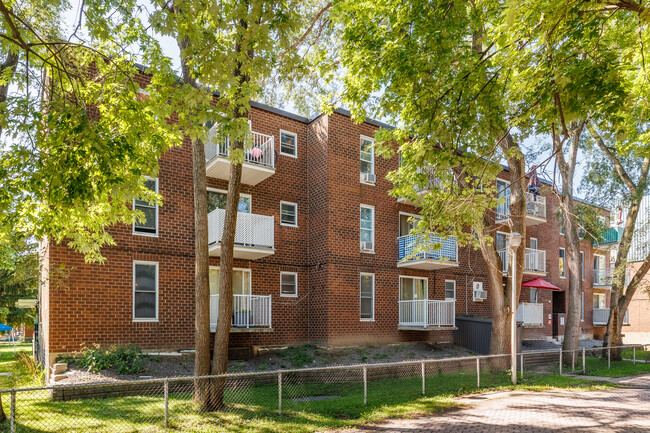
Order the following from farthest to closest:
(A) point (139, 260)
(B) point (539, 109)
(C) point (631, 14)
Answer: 1. (A) point (139, 260)
2. (C) point (631, 14)
3. (B) point (539, 109)

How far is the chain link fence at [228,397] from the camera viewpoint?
8.70 meters

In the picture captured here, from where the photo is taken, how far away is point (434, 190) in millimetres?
10758

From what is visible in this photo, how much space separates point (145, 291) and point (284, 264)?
5.15 m

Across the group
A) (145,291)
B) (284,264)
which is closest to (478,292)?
(284,264)

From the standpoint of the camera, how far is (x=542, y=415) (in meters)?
9.79

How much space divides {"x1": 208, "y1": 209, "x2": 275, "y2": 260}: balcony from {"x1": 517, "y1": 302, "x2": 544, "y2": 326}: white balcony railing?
1332 centimetres

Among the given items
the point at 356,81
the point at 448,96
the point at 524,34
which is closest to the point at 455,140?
the point at 448,96

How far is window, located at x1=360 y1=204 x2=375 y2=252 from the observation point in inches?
772

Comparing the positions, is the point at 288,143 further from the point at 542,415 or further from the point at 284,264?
the point at 542,415

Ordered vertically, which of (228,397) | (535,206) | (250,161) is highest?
(250,161)

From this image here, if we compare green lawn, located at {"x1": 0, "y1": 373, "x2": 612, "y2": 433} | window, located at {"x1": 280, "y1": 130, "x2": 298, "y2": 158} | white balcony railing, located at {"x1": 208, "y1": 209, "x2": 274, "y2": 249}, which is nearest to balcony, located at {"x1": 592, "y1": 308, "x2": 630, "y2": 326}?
green lawn, located at {"x1": 0, "y1": 373, "x2": 612, "y2": 433}

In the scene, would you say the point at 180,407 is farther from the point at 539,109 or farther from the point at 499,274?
the point at 499,274

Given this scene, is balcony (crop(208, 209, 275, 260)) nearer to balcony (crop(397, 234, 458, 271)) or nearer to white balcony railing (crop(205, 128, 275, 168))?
white balcony railing (crop(205, 128, 275, 168))

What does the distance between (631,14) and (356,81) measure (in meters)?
5.43
